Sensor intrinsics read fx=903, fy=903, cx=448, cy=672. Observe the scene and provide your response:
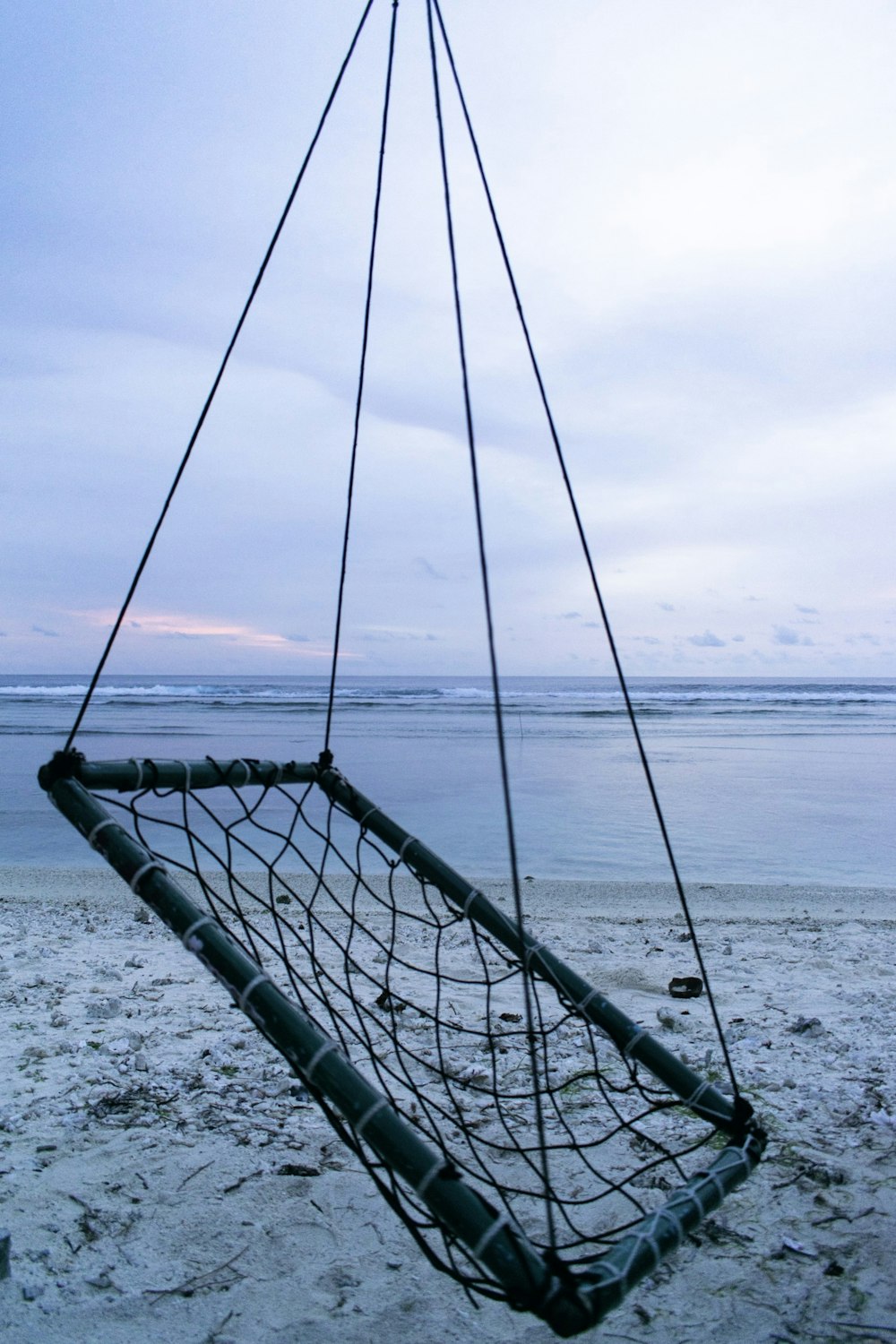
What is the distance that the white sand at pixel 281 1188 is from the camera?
1.72 meters

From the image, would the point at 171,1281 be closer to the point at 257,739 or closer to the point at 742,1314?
the point at 742,1314

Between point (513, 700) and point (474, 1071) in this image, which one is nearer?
point (474, 1071)

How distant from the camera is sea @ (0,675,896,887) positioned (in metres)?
6.48

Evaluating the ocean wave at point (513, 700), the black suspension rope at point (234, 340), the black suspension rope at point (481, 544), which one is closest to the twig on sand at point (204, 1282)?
the black suspension rope at point (481, 544)

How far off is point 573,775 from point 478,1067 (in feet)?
27.4

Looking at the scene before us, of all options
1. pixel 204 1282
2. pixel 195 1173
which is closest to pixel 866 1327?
pixel 204 1282

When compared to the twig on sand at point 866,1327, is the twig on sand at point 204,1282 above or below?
below

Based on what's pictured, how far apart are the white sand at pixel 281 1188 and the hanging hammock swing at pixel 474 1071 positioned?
5.9 inches

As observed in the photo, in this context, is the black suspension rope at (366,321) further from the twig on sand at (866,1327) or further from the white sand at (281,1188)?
the twig on sand at (866,1327)

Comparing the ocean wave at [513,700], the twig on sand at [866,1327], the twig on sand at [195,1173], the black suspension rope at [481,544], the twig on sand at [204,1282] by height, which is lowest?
the twig on sand at [204,1282]

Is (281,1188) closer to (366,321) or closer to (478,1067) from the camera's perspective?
(478,1067)

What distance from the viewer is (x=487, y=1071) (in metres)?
2.80

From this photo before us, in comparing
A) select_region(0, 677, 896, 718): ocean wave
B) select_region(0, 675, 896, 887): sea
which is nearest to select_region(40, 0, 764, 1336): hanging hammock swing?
select_region(0, 675, 896, 887): sea

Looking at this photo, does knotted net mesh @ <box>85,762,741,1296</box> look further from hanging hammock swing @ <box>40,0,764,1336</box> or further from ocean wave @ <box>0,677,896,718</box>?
ocean wave @ <box>0,677,896,718</box>
